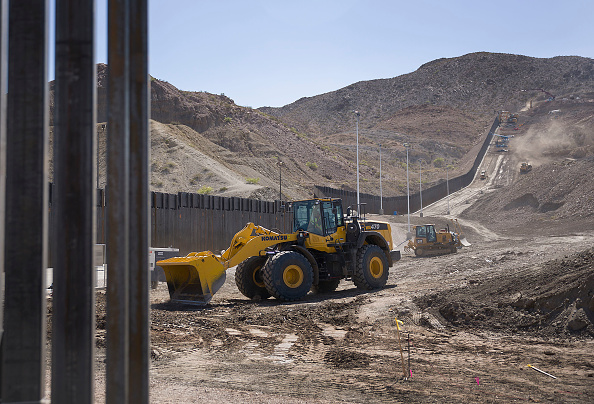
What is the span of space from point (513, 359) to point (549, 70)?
591 feet

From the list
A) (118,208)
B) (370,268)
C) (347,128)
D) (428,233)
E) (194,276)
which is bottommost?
(370,268)

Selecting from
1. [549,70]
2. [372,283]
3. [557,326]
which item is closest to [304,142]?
[372,283]

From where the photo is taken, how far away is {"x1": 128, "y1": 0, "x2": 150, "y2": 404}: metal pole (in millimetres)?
3334

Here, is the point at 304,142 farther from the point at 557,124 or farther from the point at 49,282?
the point at 49,282

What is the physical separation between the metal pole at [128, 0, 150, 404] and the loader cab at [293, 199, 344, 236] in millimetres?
13027

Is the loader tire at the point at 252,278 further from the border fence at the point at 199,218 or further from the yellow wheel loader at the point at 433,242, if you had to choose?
the yellow wheel loader at the point at 433,242

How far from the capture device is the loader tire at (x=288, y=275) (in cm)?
1454

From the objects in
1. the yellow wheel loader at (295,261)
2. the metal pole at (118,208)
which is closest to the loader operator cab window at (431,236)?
the yellow wheel loader at (295,261)

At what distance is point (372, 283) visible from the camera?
56.6 ft

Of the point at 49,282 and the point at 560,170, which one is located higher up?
the point at 560,170

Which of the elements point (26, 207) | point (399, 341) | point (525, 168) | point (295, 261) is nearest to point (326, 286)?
point (295, 261)

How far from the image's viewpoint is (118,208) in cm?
321

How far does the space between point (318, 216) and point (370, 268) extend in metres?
2.47

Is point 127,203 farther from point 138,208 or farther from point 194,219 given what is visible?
point 194,219
